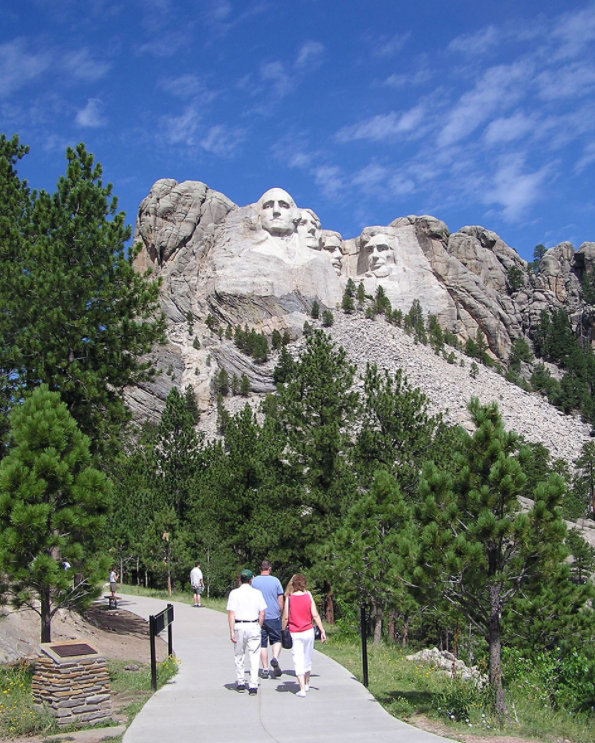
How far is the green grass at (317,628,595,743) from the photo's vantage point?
289 inches

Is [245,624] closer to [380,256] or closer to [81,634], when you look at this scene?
[81,634]

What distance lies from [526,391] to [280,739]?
268 feet

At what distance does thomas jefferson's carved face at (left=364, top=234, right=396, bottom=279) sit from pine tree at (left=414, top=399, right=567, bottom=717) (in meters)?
95.5

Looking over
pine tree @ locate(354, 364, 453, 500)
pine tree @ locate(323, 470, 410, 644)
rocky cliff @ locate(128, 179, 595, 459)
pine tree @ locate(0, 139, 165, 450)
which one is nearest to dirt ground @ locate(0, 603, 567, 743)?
pine tree @ locate(0, 139, 165, 450)

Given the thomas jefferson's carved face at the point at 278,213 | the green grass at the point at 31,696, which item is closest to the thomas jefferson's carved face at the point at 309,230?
the thomas jefferson's carved face at the point at 278,213

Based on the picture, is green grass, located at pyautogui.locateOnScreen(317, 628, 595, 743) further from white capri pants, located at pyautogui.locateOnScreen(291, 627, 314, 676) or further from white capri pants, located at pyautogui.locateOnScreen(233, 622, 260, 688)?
white capri pants, located at pyautogui.locateOnScreen(233, 622, 260, 688)

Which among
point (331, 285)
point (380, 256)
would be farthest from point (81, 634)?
point (380, 256)

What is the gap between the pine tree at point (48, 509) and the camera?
9.56 m

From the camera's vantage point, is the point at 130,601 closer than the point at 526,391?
Yes

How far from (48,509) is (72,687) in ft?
8.83

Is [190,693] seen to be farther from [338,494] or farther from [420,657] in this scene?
[338,494]

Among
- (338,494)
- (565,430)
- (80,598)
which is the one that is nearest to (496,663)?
(80,598)

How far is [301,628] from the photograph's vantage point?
27.5 feet

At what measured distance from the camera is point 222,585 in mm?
29469
